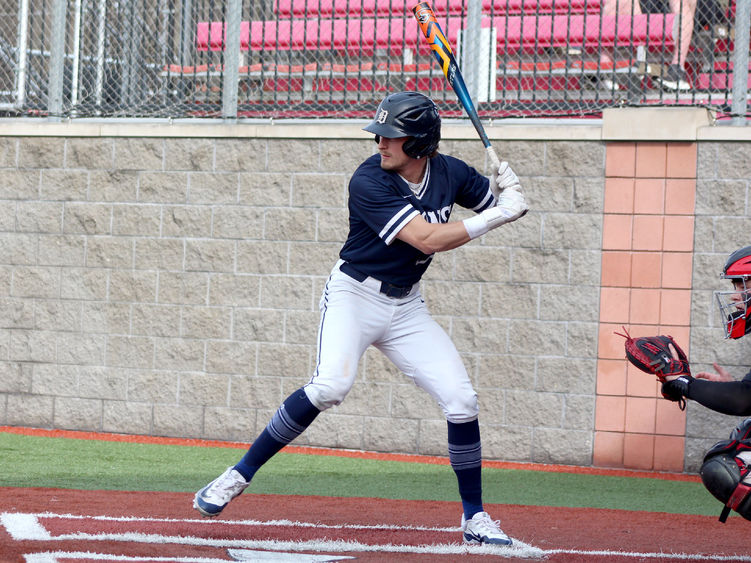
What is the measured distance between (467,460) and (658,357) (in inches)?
40.6

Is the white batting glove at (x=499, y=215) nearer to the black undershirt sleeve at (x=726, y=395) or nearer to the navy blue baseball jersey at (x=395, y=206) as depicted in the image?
the navy blue baseball jersey at (x=395, y=206)

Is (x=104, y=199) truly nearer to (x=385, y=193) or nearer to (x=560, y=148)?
(x=560, y=148)

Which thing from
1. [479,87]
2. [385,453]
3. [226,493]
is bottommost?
[385,453]

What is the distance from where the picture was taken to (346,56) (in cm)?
796

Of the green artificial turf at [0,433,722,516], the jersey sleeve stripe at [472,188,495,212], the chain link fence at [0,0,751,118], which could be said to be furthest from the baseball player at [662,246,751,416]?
the chain link fence at [0,0,751,118]

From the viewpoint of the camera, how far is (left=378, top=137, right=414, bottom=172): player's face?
14.6 ft

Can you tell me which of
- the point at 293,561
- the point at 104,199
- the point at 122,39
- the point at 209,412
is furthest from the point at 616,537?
the point at 122,39

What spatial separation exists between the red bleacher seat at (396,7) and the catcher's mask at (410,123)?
328cm

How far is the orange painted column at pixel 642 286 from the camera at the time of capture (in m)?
7.06

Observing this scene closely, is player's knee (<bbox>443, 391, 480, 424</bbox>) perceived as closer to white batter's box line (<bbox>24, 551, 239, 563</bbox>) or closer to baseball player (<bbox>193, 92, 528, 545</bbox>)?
baseball player (<bbox>193, 92, 528, 545</bbox>)

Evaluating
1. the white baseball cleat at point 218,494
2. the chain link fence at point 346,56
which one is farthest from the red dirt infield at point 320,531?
the chain link fence at point 346,56

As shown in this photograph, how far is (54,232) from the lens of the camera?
26.9 feet

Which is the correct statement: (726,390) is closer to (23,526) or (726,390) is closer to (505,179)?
(505,179)

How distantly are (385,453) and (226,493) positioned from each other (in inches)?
127
